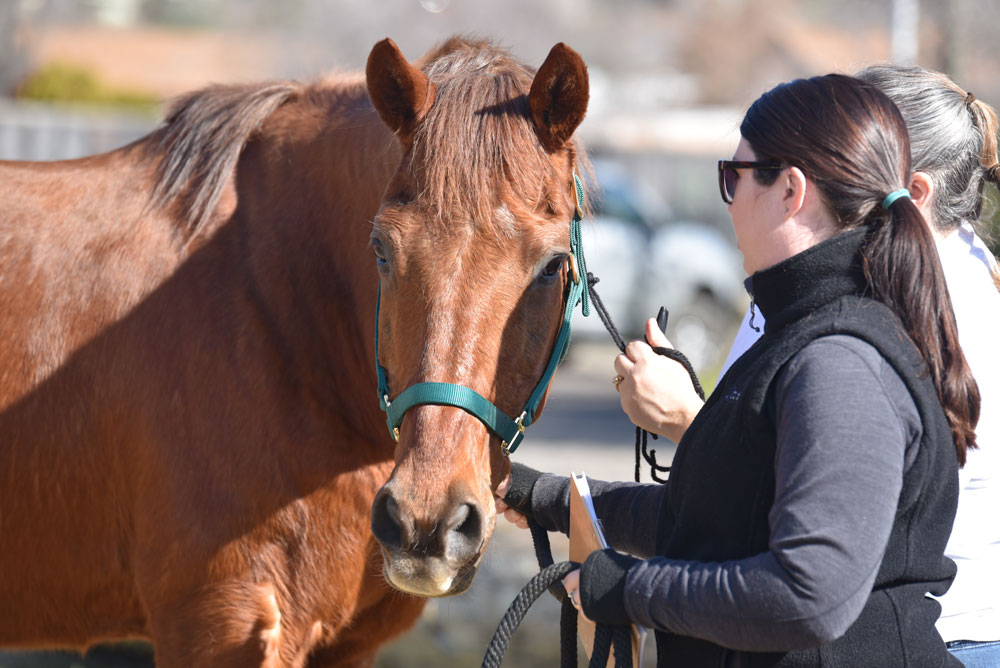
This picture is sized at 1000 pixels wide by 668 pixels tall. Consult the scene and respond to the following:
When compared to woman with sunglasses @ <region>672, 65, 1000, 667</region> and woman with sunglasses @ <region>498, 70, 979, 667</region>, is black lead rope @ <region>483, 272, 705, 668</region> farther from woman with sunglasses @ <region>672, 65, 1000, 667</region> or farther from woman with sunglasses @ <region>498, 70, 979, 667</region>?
woman with sunglasses @ <region>672, 65, 1000, 667</region>

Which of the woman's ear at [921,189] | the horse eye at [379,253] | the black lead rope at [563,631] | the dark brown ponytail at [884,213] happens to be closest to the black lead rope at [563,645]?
the black lead rope at [563,631]

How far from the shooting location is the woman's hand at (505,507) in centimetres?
229

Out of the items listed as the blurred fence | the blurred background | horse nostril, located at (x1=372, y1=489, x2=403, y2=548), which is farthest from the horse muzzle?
the blurred fence

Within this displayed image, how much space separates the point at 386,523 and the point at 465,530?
0.16m

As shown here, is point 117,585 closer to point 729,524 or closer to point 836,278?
point 729,524

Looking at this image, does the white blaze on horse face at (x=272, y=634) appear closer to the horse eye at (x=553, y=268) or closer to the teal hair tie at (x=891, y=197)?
the horse eye at (x=553, y=268)

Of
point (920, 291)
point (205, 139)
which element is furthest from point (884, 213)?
point (205, 139)

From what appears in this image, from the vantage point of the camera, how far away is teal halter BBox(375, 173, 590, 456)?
6.69ft

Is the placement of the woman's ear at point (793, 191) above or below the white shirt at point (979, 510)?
above

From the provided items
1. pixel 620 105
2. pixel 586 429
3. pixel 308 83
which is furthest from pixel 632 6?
pixel 308 83

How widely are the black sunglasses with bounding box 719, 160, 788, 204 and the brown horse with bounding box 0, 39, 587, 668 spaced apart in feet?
1.42

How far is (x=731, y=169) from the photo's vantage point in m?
1.86

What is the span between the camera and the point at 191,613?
8.16ft

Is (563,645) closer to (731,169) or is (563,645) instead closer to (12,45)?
(731,169)
